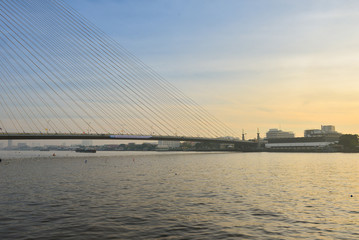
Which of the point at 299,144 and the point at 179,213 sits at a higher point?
the point at 299,144

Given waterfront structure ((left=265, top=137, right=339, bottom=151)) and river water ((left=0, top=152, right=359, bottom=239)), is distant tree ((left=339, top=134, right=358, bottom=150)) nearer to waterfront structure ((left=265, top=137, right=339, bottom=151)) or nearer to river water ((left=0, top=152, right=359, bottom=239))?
waterfront structure ((left=265, top=137, right=339, bottom=151))

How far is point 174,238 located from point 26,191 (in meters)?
17.6

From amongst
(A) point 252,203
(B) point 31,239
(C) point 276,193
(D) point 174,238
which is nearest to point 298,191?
(C) point 276,193

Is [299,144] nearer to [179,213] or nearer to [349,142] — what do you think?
[349,142]

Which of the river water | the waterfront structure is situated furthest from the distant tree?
the river water

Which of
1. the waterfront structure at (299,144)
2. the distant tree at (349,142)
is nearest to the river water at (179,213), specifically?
the distant tree at (349,142)

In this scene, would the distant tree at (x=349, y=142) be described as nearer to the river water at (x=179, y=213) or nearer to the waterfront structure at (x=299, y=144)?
the waterfront structure at (x=299, y=144)

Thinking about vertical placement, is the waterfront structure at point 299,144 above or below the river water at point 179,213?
above

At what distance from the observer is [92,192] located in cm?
2464

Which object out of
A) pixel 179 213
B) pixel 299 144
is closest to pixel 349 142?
pixel 299 144

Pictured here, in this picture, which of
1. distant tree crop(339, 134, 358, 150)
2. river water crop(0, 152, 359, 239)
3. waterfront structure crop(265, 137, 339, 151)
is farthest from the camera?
waterfront structure crop(265, 137, 339, 151)

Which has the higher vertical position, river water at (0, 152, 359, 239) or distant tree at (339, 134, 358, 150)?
distant tree at (339, 134, 358, 150)

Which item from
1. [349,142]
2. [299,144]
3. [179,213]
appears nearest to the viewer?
[179,213]

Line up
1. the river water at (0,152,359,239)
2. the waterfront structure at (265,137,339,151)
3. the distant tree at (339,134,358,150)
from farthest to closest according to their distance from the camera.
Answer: the waterfront structure at (265,137,339,151), the distant tree at (339,134,358,150), the river water at (0,152,359,239)
